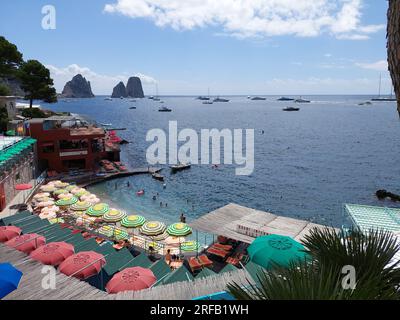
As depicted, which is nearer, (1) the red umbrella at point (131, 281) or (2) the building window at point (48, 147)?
(1) the red umbrella at point (131, 281)

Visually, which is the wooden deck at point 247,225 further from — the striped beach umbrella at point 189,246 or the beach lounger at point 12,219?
the beach lounger at point 12,219

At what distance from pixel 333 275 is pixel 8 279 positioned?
9.95 metres

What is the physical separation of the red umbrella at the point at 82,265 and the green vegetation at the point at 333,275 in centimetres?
1013

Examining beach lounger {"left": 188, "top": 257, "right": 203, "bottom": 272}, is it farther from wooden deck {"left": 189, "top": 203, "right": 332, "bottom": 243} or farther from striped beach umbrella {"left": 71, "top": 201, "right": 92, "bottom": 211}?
striped beach umbrella {"left": 71, "top": 201, "right": 92, "bottom": 211}

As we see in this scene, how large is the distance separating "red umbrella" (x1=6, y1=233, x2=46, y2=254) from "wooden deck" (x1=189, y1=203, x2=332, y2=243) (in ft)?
32.5

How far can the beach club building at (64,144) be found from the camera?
4425cm

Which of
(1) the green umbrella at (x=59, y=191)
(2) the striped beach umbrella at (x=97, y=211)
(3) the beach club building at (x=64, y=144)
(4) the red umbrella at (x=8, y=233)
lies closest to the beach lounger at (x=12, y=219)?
(4) the red umbrella at (x=8, y=233)

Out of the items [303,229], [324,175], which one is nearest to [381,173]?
[324,175]

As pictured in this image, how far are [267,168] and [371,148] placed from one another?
39.5 metres

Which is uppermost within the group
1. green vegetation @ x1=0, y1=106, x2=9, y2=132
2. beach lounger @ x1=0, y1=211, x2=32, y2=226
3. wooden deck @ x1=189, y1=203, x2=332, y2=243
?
green vegetation @ x1=0, y1=106, x2=9, y2=132

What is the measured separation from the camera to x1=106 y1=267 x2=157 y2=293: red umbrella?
45.1 feet

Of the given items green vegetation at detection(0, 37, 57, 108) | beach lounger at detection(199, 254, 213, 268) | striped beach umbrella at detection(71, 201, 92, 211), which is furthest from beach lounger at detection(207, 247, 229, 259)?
green vegetation at detection(0, 37, 57, 108)

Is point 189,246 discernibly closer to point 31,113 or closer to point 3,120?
point 3,120

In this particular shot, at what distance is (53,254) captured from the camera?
1570cm
